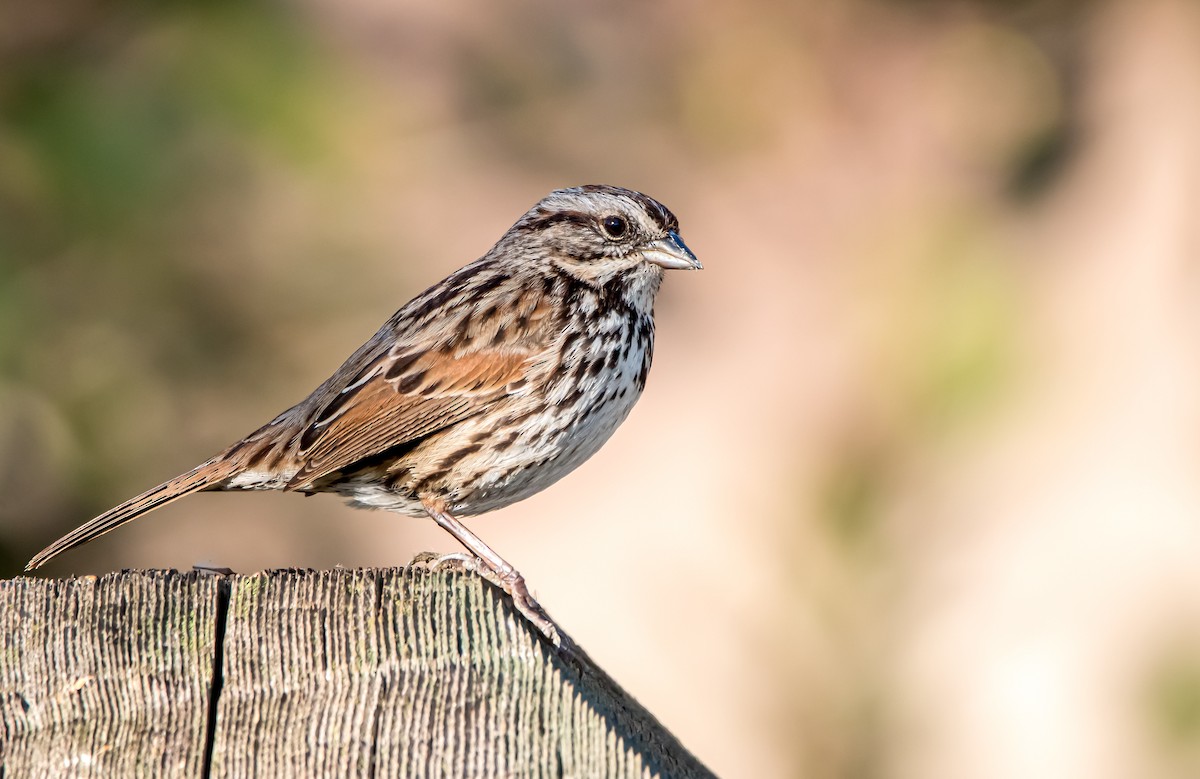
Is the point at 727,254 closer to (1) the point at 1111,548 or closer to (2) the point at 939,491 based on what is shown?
(2) the point at 939,491

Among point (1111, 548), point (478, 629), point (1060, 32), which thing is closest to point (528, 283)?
point (478, 629)

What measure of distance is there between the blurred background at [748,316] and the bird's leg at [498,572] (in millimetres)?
2010

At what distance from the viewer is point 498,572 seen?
10.4 feet

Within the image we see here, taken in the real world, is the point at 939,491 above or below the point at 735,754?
above

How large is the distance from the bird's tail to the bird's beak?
1184mm

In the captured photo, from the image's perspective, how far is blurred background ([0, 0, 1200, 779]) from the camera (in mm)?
5566

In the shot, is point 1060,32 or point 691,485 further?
point 1060,32

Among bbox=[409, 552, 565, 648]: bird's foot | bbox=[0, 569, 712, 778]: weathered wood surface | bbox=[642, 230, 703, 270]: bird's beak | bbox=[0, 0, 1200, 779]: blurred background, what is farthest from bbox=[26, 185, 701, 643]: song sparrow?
A: bbox=[0, 0, 1200, 779]: blurred background

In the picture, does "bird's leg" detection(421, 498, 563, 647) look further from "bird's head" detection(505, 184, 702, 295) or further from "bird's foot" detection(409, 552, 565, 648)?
"bird's head" detection(505, 184, 702, 295)

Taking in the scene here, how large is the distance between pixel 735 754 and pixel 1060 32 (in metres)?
3.48

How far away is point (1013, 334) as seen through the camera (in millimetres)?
6047

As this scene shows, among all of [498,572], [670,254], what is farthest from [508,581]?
[670,254]

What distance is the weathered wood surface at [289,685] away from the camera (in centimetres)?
212

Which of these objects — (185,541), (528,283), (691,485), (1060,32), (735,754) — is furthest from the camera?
(1060,32)
